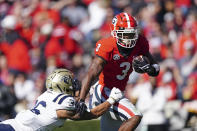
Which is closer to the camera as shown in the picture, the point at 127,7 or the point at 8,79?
the point at 8,79

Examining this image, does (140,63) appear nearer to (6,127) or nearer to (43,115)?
(43,115)

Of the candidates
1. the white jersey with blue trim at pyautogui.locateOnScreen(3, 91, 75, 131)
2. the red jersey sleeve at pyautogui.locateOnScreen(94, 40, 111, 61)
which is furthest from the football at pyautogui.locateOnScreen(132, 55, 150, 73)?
the white jersey with blue trim at pyautogui.locateOnScreen(3, 91, 75, 131)

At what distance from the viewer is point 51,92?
6336mm

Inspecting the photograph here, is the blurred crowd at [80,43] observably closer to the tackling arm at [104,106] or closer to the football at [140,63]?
the football at [140,63]

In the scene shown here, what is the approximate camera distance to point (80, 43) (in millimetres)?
12633

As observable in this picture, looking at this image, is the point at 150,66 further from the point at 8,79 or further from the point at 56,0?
the point at 56,0

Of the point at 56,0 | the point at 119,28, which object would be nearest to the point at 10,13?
the point at 56,0

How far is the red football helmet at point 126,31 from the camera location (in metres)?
6.91

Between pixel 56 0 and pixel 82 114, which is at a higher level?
pixel 56 0

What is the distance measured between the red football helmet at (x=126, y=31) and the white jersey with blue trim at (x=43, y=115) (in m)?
1.10

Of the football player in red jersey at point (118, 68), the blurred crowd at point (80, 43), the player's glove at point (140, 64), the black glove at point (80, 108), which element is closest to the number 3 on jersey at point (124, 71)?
the football player in red jersey at point (118, 68)

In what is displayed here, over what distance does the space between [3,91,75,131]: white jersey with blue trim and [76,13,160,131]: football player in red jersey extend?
0.41m

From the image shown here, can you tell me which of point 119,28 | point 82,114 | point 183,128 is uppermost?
point 119,28

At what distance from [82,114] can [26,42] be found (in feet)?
21.0
